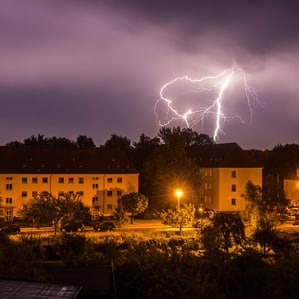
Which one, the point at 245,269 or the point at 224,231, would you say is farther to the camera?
the point at 224,231

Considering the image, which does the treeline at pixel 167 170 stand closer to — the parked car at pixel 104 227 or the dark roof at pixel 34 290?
the parked car at pixel 104 227

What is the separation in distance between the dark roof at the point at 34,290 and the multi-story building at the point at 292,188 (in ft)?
220

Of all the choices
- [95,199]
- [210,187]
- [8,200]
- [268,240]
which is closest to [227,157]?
[210,187]

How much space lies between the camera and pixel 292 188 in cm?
8400

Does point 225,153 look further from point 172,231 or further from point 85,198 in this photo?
point 172,231

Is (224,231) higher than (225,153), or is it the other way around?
(225,153)

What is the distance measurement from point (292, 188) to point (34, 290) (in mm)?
A: 70388

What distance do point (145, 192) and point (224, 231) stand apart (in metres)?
37.3

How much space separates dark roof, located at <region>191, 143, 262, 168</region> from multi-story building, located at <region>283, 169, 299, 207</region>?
11.7m

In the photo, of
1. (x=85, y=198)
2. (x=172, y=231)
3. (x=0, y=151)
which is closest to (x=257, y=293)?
(x=172, y=231)

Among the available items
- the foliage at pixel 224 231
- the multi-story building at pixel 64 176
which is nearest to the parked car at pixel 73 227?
the multi-story building at pixel 64 176

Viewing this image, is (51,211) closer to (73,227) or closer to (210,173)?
(73,227)

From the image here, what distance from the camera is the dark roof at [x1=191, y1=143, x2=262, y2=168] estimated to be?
243 ft

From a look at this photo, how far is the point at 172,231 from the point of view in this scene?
51.9 metres
